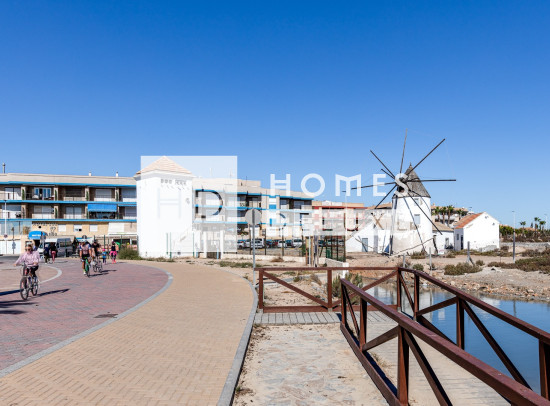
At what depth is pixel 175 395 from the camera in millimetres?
5070

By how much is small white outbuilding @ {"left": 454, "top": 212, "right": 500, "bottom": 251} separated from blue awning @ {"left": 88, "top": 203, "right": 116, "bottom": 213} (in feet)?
159

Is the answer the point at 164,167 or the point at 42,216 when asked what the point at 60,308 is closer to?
the point at 164,167

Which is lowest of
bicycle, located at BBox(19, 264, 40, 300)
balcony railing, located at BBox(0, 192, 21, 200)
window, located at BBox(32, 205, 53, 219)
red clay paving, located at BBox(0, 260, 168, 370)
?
red clay paving, located at BBox(0, 260, 168, 370)

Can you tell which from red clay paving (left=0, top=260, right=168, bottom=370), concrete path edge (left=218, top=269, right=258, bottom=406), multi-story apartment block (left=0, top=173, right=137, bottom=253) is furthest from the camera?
multi-story apartment block (left=0, top=173, right=137, bottom=253)

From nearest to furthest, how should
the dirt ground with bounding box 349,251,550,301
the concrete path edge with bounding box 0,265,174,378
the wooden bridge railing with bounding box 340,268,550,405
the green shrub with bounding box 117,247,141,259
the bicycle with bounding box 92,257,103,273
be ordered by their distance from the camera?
the wooden bridge railing with bounding box 340,268,550,405 < the concrete path edge with bounding box 0,265,174,378 < the bicycle with bounding box 92,257,103,273 < the dirt ground with bounding box 349,251,550,301 < the green shrub with bounding box 117,247,141,259

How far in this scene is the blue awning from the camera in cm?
6178

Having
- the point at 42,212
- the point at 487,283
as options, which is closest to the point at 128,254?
the point at 487,283

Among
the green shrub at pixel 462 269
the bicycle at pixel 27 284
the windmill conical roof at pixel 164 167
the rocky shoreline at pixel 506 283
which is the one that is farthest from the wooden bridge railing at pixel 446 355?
the windmill conical roof at pixel 164 167

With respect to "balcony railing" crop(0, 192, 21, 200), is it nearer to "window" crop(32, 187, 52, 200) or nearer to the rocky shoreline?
"window" crop(32, 187, 52, 200)

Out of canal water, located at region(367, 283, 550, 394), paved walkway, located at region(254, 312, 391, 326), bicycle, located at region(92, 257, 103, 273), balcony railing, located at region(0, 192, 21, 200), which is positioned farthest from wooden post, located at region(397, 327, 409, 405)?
balcony railing, located at region(0, 192, 21, 200)

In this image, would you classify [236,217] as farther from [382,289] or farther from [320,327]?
[320,327]

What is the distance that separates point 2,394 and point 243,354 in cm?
321

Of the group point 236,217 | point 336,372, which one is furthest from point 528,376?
point 236,217

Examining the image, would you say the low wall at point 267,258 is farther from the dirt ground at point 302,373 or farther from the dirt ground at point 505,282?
the dirt ground at point 302,373
